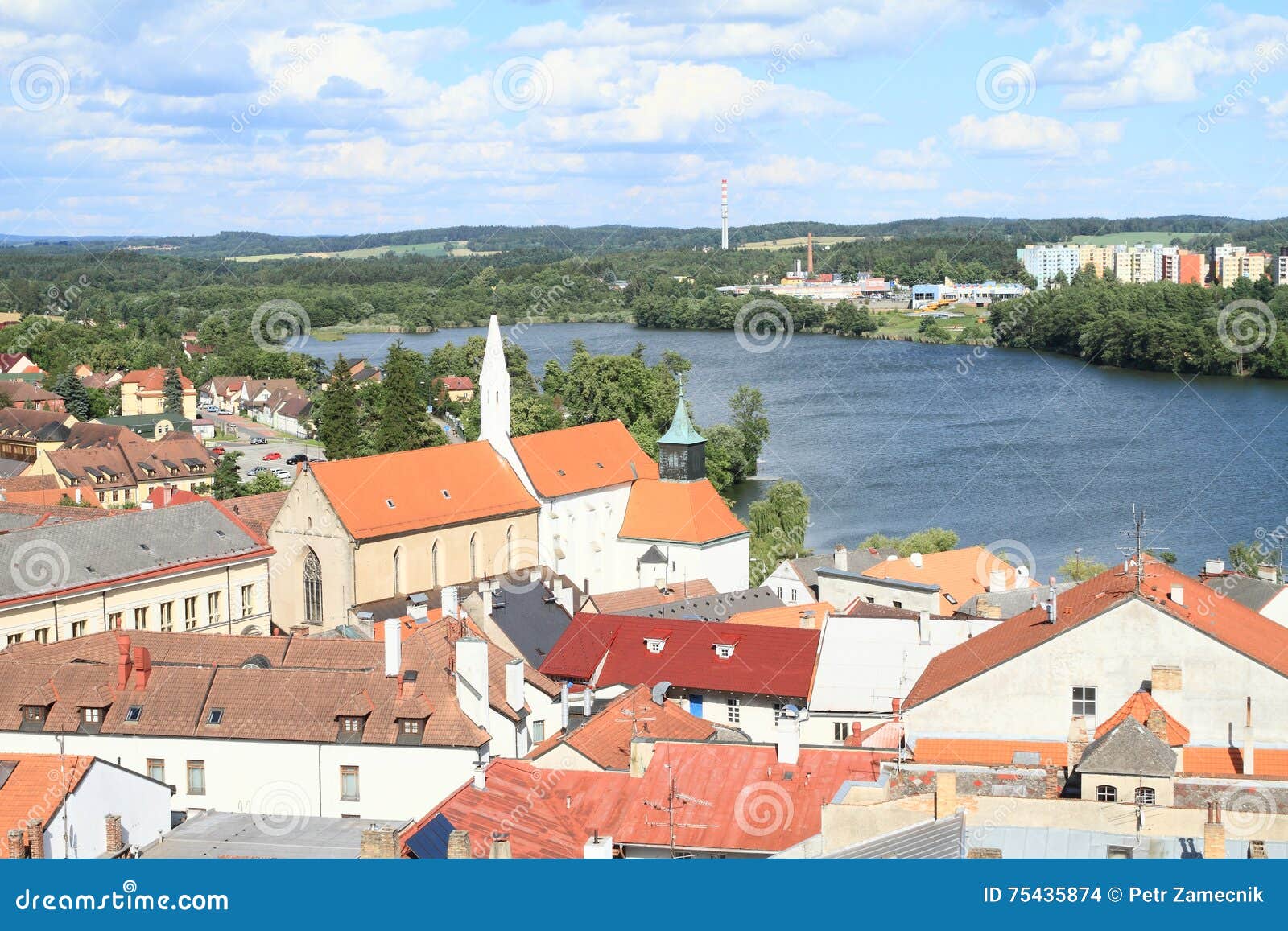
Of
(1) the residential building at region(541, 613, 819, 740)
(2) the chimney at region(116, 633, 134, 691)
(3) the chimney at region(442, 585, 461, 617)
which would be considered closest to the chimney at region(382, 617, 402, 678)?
(2) the chimney at region(116, 633, 134, 691)

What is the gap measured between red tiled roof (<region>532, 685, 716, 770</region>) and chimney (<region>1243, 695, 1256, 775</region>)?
649cm

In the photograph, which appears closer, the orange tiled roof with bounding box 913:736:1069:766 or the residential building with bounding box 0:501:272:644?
the orange tiled roof with bounding box 913:736:1069:766

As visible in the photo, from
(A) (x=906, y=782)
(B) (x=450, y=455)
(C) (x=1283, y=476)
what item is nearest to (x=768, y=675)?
(A) (x=906, y=782)

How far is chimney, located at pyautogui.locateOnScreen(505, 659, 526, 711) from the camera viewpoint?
23.6m

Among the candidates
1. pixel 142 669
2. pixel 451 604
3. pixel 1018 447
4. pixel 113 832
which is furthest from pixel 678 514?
pixel 1018 447

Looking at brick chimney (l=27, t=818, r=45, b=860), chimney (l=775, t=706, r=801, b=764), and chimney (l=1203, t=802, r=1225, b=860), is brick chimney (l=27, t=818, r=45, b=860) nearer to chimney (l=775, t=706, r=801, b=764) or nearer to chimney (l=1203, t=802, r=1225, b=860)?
chimney (l=775, t=706, r=801, b=764)

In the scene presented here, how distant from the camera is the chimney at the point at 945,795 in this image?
45.6 ft

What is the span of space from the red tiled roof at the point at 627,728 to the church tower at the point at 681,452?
17.3 m

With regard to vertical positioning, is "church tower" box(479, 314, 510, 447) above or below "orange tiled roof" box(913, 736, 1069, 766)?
above

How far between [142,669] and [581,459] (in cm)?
1893

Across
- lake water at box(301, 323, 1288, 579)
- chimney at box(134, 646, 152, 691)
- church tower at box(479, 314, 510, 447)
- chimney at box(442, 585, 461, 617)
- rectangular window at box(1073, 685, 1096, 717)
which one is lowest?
lake water at box(301, 323, 1288, 579)

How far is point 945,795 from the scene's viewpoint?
554 inches

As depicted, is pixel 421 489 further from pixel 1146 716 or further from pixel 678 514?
pixel 1146 716

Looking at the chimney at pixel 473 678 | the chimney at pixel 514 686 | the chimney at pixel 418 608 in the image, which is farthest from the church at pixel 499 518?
the chimney at pixel 473 678
